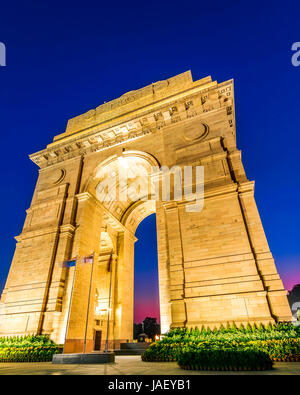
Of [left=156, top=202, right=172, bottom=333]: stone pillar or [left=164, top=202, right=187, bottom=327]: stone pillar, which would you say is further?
[left=156, top=202, right=172, bottom=333]: stone pillar

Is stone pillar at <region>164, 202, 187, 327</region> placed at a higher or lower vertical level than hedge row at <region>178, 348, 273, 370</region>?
higher

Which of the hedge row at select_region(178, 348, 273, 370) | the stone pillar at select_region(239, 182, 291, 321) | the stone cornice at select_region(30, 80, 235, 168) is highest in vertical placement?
the stone cornice at select_region(30, 80, 235, 168)

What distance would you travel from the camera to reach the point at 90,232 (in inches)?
709

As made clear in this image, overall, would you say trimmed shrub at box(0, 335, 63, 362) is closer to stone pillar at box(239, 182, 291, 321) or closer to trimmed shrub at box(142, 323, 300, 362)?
trimmed shrub at box(142, 323, 300, 362)

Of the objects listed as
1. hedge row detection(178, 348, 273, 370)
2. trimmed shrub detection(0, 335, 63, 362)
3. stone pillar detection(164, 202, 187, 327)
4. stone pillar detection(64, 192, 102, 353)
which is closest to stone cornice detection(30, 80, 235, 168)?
stone pillar detection(64, 192, 102, 353)

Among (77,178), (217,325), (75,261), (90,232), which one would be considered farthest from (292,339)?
(77,178)

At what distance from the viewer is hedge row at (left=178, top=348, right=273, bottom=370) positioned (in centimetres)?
620

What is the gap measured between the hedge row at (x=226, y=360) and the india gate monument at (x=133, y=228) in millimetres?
3949

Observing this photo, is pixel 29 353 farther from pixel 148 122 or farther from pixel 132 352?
pixel 148 122

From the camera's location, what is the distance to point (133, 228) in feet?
87.1

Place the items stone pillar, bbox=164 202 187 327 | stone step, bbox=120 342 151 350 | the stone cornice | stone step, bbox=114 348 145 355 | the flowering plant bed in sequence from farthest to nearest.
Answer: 1. the stone cornice
2. stone step, bbox=120 342 151 350
3. stone step, bbox=114 348 145 355
4. stone pillar, bbox=164 202 187 327
5. the flowering plant bed

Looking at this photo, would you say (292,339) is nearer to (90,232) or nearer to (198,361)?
(198,361)

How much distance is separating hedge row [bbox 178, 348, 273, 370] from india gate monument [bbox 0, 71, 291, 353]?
3949 millimetres

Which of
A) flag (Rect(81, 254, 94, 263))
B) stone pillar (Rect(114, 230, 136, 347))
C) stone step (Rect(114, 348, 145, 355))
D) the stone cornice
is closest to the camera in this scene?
flag (Rect(81, 254, 94, 263))
